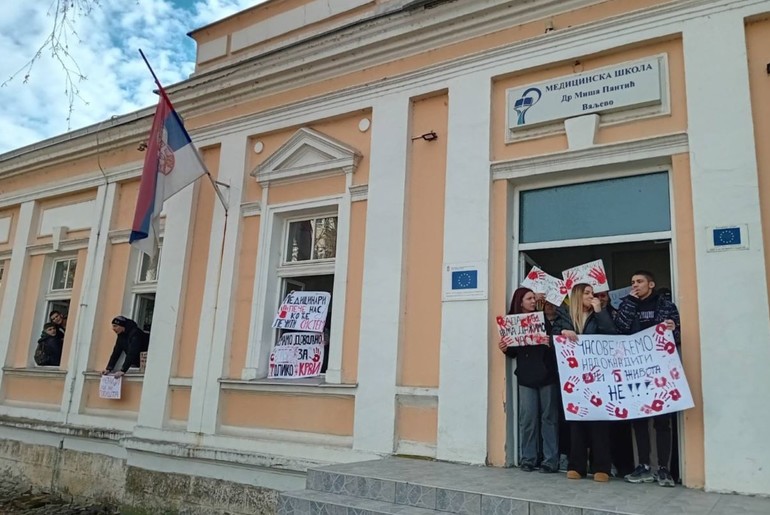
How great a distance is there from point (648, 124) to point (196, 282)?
5.42 m

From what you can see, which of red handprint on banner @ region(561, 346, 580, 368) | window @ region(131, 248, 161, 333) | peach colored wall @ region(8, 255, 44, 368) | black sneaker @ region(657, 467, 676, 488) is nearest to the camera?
black sneaker @ region(657, 467, 676, 488)

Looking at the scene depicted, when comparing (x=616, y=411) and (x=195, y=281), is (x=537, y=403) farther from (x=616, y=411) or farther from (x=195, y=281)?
(x=195, y=281)

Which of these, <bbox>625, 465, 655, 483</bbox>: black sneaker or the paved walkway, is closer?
the paved walkway

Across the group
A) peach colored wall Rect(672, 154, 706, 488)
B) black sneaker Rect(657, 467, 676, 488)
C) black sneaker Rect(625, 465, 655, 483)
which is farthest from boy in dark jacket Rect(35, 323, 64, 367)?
peach colored wall Rect(672, 154, 706, 488)

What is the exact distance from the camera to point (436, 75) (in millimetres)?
6520

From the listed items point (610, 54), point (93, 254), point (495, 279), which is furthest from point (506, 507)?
point (93, 254)

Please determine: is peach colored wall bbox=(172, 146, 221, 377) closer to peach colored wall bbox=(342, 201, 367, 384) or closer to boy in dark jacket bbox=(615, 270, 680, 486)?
peach colored wall bbox=(342, 201, 367, 384)

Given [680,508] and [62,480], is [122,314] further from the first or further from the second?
[680,508]

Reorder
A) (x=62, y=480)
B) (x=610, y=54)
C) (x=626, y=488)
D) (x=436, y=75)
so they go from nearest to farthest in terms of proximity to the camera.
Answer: (x=626, y=488) < (x=610, y=54) < (x=436, y=75) < (x=62, y=480)

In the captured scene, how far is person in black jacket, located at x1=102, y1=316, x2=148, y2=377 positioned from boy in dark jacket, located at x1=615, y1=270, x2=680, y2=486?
6120mm

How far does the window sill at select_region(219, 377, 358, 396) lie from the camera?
638cm

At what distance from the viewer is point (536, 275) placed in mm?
5703

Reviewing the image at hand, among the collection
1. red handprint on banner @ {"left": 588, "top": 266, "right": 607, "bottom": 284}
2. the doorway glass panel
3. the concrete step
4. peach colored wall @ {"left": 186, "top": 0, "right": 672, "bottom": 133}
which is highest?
peach colored wall @ {"left": 186, "top": 0, "right": 672, "bottom": 133}

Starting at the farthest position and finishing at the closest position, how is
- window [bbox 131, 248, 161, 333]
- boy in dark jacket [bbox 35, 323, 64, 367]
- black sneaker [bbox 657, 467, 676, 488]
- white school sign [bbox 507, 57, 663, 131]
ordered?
boy in dark jacket [bbox 35, 323, 64, 367]
window [bbox 131, 248, 161, 333]
white school sign [bbox 507, 57, 663, 131]
black sneaker [bbox 657, 467, 676, 488]
